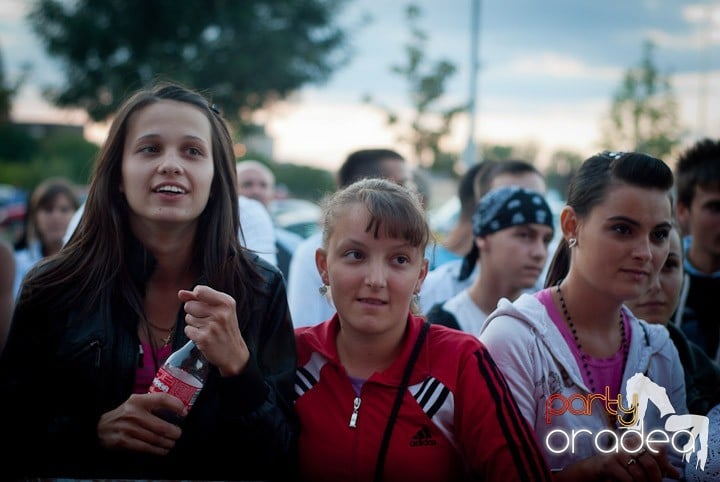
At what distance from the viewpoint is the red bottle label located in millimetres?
1877

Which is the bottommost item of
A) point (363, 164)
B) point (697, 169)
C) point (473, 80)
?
point (697, 169)

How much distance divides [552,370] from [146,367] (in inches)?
51.5

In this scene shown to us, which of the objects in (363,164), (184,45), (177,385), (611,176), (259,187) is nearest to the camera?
(177,385)

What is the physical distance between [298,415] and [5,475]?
94 centimetres

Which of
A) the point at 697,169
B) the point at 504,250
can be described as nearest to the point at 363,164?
the point at 504,250

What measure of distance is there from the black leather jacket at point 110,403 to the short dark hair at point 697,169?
2.72 metres

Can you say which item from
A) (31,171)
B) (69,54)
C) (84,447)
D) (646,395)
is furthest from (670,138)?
(31,171)

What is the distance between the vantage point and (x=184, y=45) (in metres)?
20.8

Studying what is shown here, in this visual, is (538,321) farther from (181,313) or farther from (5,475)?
(5,475)

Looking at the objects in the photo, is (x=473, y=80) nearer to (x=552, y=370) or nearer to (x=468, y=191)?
(x=468, y=191)

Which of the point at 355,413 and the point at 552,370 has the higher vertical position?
the point at 552,370

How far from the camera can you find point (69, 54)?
20797mm

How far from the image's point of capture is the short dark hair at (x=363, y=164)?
450cm

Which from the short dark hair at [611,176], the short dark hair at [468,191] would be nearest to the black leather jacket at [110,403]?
the short dark hair at [611,176]
